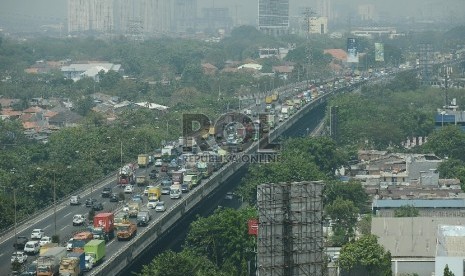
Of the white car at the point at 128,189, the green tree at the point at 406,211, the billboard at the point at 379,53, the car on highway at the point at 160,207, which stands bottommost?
the billboard at the point at 379,53

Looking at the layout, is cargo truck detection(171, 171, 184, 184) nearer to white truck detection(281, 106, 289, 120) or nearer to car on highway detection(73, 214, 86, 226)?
car on highway detection(73, 214, 86, 226)

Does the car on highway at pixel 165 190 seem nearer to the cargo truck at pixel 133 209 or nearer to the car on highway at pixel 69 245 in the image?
the cargo truck at pixel 133 209

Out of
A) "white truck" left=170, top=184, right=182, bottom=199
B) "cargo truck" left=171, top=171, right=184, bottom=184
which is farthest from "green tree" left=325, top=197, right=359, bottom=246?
"cargo truck" left=171, top=171, right=184, bottom=184

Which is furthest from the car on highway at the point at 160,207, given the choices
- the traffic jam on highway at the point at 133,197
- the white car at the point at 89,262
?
the white car at the point at 89,262

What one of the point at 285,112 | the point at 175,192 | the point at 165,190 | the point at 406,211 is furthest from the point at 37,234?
the point at 285,112

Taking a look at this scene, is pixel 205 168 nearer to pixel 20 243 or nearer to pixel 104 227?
pixel 104 227

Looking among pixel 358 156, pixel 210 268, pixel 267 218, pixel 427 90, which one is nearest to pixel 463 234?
pixel 210 268

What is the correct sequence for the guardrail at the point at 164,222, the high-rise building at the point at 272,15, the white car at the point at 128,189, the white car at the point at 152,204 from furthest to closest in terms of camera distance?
the high-rise building at the point at 272,15
the white car at the point at 128,189
the white car at the point at 152,204
the guardrail at the point at 164,222
